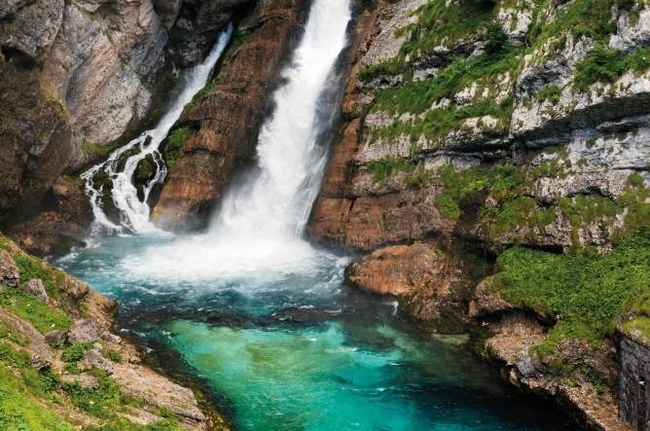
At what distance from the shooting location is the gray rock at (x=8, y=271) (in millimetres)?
Result: 15406

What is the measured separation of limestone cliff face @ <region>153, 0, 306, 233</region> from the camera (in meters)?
33.6

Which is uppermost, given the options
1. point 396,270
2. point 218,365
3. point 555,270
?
point 555,270

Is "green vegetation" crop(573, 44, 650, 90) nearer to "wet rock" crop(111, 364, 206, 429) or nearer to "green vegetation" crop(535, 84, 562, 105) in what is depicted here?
"green vegetation" crop(535, 84, 562, 105)

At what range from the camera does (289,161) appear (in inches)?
1344

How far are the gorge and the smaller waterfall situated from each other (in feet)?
0.47

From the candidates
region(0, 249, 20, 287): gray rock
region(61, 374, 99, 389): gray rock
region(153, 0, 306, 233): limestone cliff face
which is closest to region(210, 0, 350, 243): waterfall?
region(153, 0, 306, 233): limestone cliff face

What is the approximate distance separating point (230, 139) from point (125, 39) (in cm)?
944

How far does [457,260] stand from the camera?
2284cm

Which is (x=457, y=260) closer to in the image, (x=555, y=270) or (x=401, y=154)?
(x=555, y=270)

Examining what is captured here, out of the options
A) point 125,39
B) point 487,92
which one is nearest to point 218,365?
point 487,92

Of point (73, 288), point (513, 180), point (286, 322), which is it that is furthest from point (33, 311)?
point (513, 180)

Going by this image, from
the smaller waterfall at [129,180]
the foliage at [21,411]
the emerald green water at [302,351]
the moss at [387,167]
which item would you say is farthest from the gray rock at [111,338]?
the smaller waterfall at [129,180]

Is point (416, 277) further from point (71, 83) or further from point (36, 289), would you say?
point (71, 83)

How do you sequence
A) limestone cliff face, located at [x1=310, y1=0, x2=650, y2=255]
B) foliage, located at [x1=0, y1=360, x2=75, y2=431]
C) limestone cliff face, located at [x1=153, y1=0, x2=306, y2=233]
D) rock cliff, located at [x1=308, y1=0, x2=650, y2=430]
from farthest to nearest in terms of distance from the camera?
limestone cliff face, located at [x1=153, y1=0, x2=306, y2=233]
limestone cliff face, located at [x1=310, y1=0, x2=650, y2=255]
rock cliff, located at [x1=308, y1=0, x2=650, y2=430]
foliage, located at [x1=0, y1=360, x2=75, y2=431]
